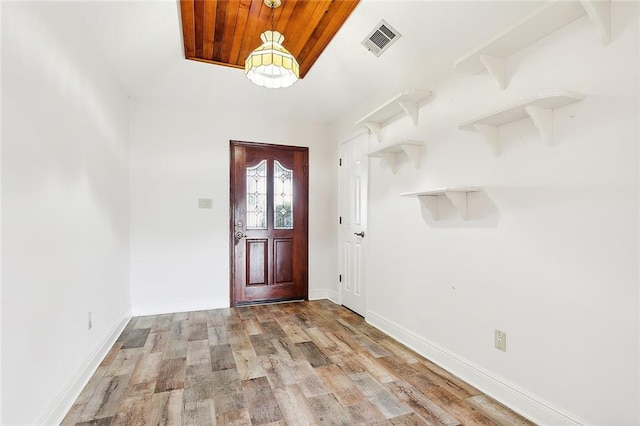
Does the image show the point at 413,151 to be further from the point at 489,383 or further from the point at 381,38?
the point at 489,383

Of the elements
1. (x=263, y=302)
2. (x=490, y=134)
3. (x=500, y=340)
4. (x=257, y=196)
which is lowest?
(x=263, y=302)

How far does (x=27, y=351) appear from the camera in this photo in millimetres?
1495

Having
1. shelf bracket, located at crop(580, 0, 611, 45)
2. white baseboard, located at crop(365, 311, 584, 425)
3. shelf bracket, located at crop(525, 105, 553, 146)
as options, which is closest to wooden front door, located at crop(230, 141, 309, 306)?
white baseboard, located at crop(365, 311, 584, 425)

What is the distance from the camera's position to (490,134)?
2004 millimetres

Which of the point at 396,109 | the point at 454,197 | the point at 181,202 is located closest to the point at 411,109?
the point at 396,109

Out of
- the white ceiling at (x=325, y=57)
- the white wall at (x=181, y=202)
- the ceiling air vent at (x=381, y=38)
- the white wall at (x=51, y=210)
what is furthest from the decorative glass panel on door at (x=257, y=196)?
the ceiling air vent at (x=381, y=38)

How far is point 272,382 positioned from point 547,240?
186 centimetres

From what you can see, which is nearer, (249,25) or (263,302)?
(249,25)

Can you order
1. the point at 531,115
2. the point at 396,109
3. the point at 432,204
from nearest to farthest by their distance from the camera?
1. the point at 531,115
2. the point at 432,204
3. the point at 396,109

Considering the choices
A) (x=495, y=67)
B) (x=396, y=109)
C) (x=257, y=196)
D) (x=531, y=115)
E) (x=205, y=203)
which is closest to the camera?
(x=531, y=115)

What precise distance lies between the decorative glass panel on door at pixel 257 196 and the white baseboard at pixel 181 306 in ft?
3.19

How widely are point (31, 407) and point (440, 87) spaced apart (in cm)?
304

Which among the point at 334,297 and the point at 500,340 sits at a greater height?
the point at 500,340

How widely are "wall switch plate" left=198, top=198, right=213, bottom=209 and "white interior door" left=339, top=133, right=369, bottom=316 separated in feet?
5.27
